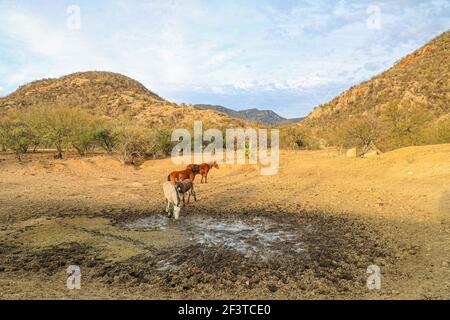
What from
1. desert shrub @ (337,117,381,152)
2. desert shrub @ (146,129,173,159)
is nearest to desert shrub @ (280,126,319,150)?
desert shrub @ (337,117,381,152)

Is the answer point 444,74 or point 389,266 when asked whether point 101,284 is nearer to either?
point 389,266

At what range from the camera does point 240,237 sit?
987cm

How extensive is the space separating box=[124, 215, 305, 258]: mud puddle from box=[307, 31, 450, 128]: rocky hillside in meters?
35.0

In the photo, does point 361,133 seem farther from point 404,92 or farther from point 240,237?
point 404,92

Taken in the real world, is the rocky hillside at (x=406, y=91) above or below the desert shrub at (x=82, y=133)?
above

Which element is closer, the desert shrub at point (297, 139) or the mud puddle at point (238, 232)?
the mud puddle at point (238, 232)

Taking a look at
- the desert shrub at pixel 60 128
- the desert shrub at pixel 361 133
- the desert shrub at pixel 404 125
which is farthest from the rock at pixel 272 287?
the desert shrub at pixel 361 133

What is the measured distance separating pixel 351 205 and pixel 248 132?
31794 mm

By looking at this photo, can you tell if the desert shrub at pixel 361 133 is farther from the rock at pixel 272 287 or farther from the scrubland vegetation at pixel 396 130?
the rock at pixel 272 287

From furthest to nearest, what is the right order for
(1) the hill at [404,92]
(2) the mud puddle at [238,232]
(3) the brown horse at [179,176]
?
(1) the hill at [404,92]
(3) the brown horse at [179,176]
(2) the mud puddle at [238,232]

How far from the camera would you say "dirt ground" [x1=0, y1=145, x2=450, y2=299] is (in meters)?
6.65

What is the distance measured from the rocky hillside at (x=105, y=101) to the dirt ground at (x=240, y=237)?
39.1 m

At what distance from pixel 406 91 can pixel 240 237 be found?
47.4 meters

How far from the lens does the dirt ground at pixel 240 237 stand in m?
6.65
